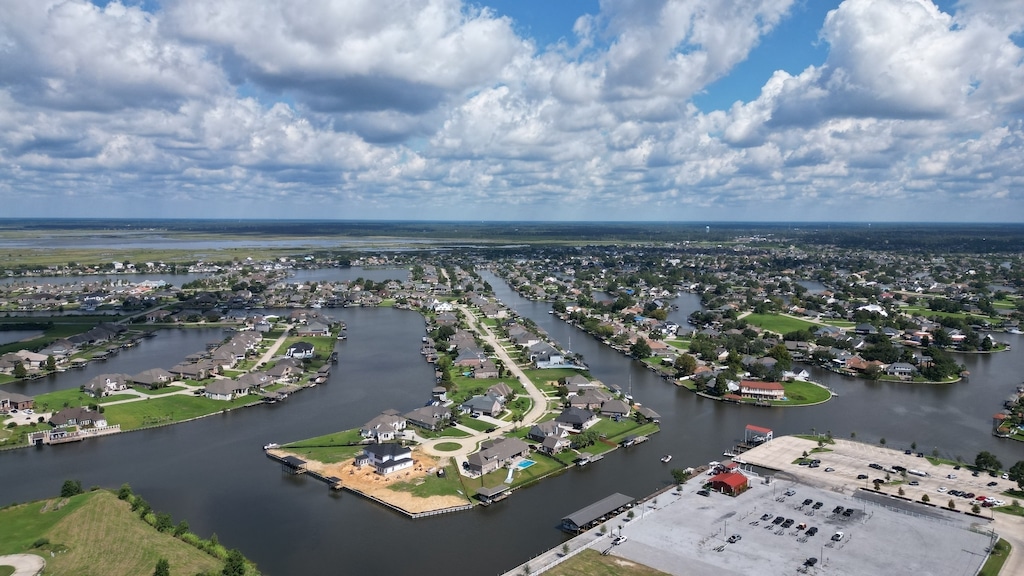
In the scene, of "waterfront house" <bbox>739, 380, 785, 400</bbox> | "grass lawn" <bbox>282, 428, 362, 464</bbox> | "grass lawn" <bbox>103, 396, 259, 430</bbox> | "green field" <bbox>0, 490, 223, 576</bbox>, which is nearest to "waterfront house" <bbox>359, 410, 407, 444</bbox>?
"grass lawn" <bbox>282, 428, 362, 464</bbox>

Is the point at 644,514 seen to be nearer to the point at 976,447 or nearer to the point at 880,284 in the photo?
the point at 976,447

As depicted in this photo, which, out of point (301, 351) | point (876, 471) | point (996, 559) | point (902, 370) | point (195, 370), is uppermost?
point (195, 370)

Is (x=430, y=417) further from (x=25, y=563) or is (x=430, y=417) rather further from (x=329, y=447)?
(x=25, y=563)

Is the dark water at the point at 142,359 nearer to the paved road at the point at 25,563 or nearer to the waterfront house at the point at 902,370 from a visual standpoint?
the paved road at the point at 25,563

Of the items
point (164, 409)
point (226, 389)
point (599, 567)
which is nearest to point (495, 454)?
point (599, 567)

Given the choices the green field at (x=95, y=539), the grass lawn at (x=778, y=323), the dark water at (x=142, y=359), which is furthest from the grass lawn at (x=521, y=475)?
the grass lawn at (x=778, y=323)

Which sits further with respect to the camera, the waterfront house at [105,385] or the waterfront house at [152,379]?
the waterfront house at [152,379]
